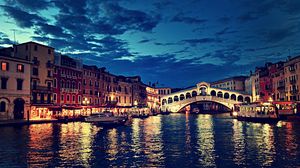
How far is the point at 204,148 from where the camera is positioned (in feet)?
67.1

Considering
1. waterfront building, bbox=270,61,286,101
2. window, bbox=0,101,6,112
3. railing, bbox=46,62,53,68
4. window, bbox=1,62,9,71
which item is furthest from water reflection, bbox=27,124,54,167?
waterfront building, bbox=270,61,286,101

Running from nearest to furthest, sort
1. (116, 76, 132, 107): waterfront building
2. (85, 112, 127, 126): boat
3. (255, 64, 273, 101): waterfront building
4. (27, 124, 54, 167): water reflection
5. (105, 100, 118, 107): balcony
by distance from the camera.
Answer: (27, 124, 54, 167): water reflection
(85, 112, 127, 126): boat
(105, 100, 118, 107): balcony
(255, 64, 273, 101): waterfront building
(116, 76, 132, 107): waterfront building

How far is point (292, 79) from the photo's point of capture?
195 ft

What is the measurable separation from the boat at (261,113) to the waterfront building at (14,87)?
37.4 metres

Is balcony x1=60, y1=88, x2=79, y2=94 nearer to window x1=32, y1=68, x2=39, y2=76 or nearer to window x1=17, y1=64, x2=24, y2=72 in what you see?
window x1=32, y1=68, x2=39, y2=76

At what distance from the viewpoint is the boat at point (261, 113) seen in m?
46.6

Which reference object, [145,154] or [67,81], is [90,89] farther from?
[145,154]

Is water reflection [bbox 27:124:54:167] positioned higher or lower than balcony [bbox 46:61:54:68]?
lower

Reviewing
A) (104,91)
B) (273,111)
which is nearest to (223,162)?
(273,111)

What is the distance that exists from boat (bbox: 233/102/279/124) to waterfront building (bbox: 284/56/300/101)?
36.7 ft

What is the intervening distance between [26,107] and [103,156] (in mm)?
30674

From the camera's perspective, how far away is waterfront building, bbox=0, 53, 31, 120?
39.7m

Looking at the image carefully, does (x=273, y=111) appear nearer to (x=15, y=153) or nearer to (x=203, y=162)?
(x=203, y=162)

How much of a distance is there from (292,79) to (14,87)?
52973mm
